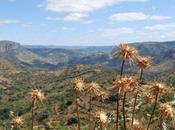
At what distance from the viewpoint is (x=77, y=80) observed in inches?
1187

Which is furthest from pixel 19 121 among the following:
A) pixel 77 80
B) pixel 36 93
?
pixel 77 80

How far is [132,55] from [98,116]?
4762mm

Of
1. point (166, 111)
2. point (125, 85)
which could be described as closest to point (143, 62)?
point (125, 85)

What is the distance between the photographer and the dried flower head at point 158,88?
2721 centimetres

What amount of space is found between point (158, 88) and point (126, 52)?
9.55 feet

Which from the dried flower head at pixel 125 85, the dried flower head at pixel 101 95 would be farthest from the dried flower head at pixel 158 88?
the dried flower head at pixel 101 95

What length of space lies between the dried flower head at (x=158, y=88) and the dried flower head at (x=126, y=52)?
2222mm

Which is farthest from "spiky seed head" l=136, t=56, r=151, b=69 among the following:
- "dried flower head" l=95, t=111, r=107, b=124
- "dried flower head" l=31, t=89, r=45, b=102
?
"dried flower head" l=31, t=89, r=45, b=102

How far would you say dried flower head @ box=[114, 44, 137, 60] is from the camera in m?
26.9

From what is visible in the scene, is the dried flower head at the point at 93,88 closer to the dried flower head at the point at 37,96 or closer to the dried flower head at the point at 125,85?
the dried flower head at the point at 37,96

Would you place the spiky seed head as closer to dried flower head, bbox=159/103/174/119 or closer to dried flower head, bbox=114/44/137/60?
dried flower head, bbox=114/44/137/60

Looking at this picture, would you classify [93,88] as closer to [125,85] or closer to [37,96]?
[37,96]

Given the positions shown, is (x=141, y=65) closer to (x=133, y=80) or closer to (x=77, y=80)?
(x=133, y=80)

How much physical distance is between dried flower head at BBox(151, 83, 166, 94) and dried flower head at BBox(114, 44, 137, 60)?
222 cm
